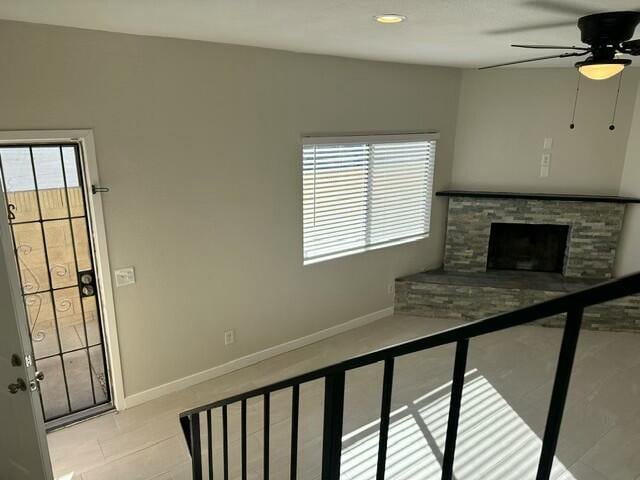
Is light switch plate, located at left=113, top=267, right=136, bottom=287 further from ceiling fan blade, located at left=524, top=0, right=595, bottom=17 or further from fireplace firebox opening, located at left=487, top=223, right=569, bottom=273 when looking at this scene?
fireplace firebox opening, located at left=487, top=223, right=569, bottom=273

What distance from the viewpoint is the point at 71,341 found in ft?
11.3

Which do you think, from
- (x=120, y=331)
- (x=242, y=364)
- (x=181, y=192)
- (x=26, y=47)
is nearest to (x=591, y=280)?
(x=242, y=364)

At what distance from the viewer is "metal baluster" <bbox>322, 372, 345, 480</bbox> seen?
1013mm

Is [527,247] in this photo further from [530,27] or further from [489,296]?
[530,27]

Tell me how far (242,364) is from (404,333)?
170 centimetres

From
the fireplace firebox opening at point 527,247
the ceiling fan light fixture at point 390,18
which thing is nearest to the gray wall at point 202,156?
the ceiling fan light fixture at point 390,18

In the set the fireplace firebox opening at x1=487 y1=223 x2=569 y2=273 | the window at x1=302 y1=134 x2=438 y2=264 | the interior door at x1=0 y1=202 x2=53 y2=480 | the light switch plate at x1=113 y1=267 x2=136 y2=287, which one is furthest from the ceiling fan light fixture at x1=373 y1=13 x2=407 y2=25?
the fireplace firebox opening at x1=487 y1=223 x2=569 y2=273

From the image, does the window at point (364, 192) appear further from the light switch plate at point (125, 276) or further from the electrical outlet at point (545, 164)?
the light switch plate at point (125, 276)

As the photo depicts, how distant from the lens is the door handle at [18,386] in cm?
198

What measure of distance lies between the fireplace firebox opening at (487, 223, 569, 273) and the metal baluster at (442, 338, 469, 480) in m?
4.59

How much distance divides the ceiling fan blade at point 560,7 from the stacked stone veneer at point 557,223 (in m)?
2.86

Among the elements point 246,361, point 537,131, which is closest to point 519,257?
point 537,131

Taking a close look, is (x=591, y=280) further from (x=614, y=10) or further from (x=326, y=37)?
(x=326, y=37)

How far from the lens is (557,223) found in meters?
4.76
